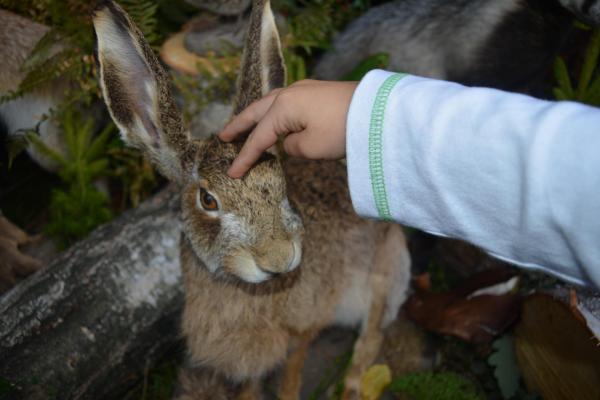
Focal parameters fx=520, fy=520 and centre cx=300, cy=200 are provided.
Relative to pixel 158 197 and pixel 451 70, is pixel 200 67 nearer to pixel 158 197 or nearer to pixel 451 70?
pixel 158 197

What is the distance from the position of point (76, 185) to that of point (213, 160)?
1800 mm

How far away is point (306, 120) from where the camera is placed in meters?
1.75


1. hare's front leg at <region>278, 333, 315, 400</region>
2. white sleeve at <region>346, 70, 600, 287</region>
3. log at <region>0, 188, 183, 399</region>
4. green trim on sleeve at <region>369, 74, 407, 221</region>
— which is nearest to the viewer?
white sleeve at <region>346, 70, 600, 287</region>

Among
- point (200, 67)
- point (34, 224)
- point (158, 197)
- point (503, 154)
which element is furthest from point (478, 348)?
point (34, 224)

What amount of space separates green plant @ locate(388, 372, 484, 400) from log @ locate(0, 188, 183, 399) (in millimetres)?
1321

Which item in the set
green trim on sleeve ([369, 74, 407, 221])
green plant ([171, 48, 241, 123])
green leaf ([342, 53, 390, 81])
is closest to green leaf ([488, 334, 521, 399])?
green trim on sleeve ([369, 74, 407, 221])

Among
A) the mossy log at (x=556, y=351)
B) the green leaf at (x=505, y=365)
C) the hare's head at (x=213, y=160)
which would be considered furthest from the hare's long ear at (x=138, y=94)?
the green leaf at (x=505, y=365)

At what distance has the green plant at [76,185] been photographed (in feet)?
10.9

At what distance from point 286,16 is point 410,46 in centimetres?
106

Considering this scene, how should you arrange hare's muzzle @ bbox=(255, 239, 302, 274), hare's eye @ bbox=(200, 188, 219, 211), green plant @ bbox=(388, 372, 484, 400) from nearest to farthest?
hare's muzzle @ bbox=(255, 239, 302, 274) < hare's eye @ bbox=(200, 188, 219, 211) < green plant @ bbox=(388, 372, 484, 400)

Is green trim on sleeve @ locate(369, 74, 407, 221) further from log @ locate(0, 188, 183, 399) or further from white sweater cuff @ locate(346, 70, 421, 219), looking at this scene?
log @ locate(0, 188, 183, 399)

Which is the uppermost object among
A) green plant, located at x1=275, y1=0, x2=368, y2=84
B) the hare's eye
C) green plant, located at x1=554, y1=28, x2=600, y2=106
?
the hare's eye

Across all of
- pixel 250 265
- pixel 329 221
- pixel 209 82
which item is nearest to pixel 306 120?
pixel 250 265

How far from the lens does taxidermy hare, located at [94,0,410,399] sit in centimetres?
194
